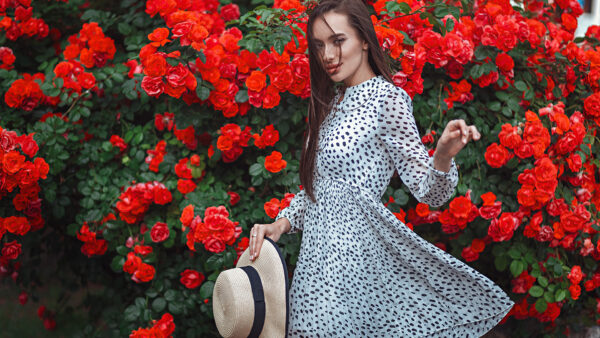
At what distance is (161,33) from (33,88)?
2.85 feet

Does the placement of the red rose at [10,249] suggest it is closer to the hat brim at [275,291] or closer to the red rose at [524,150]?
the hat brim at [275,291]

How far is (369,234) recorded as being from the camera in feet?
5.55

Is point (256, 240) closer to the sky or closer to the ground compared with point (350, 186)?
closer to the ground

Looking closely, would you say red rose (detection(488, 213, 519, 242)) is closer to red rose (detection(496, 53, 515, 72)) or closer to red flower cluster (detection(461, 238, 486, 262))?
red flower cluster (detection(461, 238, 486, 262))

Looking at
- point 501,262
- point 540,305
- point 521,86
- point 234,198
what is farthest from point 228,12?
point 540,305

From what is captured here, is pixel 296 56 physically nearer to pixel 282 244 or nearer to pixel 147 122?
pixel 282 244

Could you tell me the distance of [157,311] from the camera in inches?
105

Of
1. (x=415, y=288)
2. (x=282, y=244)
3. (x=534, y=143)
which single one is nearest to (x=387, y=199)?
(x=282, y=244)

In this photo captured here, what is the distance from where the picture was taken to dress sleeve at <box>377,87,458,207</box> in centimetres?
158

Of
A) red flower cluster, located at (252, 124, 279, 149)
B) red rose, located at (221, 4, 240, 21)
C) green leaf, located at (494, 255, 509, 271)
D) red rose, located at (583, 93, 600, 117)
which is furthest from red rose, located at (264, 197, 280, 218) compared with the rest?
red rose, located at (583, 93, 600, 117)

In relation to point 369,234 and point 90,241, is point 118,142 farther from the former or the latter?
point 369,234

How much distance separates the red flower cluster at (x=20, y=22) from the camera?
10.0 ft

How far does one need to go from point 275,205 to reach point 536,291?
4.12 feet

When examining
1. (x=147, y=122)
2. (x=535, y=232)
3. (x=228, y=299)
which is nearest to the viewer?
(x=228, y=299)
